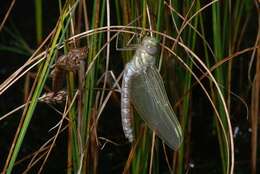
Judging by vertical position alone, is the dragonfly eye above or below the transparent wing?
above

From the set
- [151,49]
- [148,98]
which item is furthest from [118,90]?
[151,49]

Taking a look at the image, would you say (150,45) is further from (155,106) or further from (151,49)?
(155,106)

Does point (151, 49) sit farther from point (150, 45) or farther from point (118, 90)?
point (118, 90)

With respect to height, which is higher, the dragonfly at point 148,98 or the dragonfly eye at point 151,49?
the dragonfly eye at point 151,49

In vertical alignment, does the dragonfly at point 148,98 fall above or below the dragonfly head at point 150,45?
below

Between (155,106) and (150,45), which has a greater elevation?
(150,45)

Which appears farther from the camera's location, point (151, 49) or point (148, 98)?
point (148, 98)
